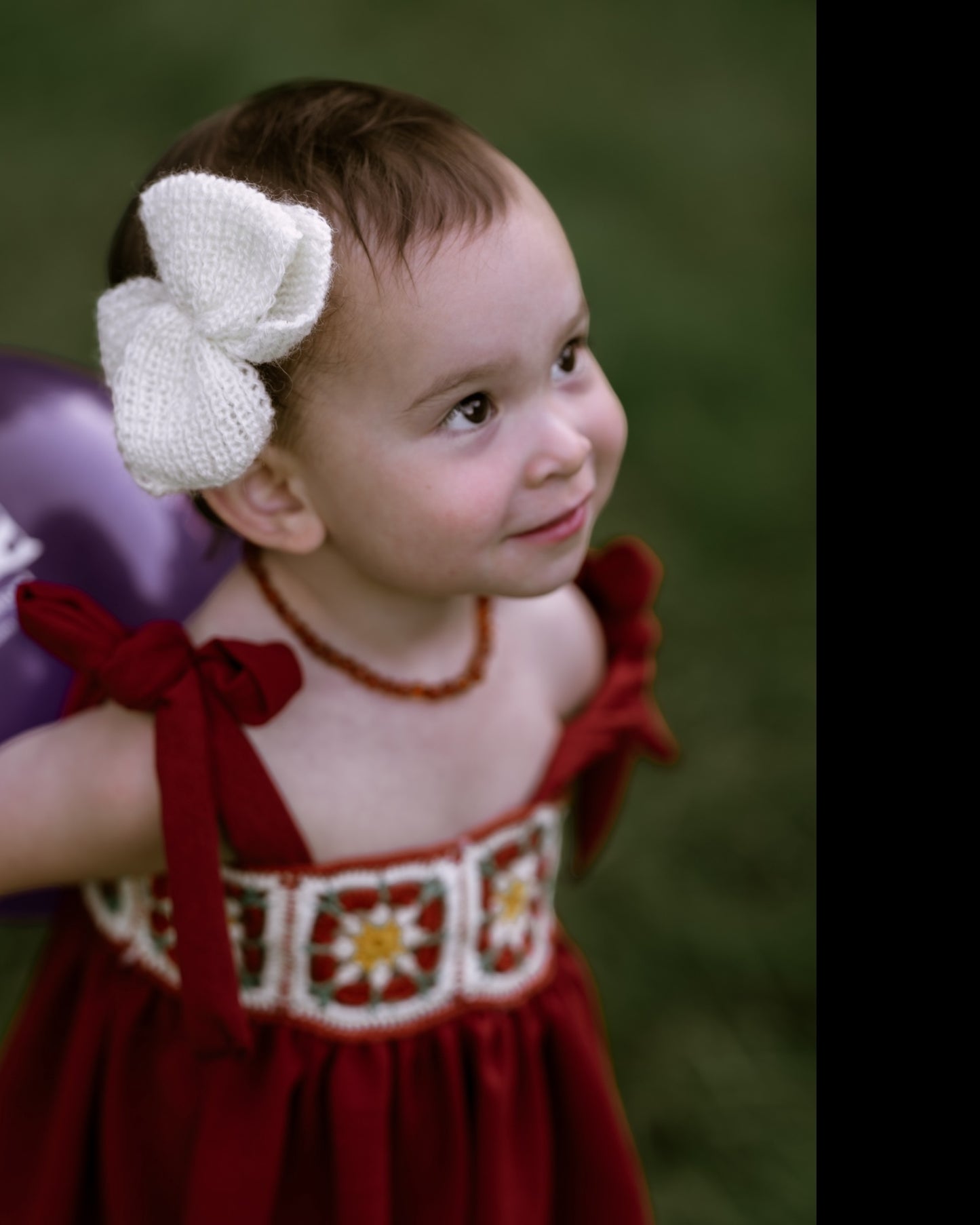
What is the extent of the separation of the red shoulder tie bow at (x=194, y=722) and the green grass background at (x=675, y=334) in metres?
1.05

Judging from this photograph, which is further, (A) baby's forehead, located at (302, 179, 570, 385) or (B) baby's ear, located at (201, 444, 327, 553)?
(B) baby's ear, located at (201, 444, 327, 553)

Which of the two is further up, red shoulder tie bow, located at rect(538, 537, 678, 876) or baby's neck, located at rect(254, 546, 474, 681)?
baby's neck, located at rect(254, 546, 474, 681)

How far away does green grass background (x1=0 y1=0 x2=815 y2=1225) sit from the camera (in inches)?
87.6

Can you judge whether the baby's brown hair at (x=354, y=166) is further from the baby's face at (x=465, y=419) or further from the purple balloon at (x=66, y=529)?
the purple balloon at (x=66, y=529)

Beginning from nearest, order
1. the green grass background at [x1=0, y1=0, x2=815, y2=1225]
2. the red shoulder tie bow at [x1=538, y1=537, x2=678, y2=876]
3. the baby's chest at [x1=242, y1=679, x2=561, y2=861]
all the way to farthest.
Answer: the baby's chest at [x1=242, y1=679, x2=561, y2=861]
the red shoulder tie bow at [x1=538, y1=537, x2=678, y2=876]
the green grass background at [x1=0, y1=0, x2=815, y2=1225]

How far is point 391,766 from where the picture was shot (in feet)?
4.51

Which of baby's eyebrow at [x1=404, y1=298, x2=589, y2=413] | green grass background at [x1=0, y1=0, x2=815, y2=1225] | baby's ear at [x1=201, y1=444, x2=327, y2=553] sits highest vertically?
baby's eyebrow at [x1=404, y1=298, x2=589, y2=413]

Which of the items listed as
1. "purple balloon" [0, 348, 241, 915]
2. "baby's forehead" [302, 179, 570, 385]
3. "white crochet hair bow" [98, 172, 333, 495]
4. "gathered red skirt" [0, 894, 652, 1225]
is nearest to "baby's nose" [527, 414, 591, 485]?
"baby's forehead" [302, 179, 570, 385]

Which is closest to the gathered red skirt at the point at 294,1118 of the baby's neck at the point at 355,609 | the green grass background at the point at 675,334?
the baby's neck at the point at 355,609

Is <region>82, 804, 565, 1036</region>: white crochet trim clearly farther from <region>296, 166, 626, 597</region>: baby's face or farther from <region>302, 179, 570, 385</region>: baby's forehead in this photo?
<region>302, 179, 570, 385</region>: baby's forehead

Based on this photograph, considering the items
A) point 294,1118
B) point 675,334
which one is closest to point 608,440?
point 294,1118

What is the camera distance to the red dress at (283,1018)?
1.26 meters

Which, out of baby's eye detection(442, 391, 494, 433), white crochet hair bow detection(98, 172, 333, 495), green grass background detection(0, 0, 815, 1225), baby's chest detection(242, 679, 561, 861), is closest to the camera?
white crochet hair bow detection(98, 172, 333, 495)
